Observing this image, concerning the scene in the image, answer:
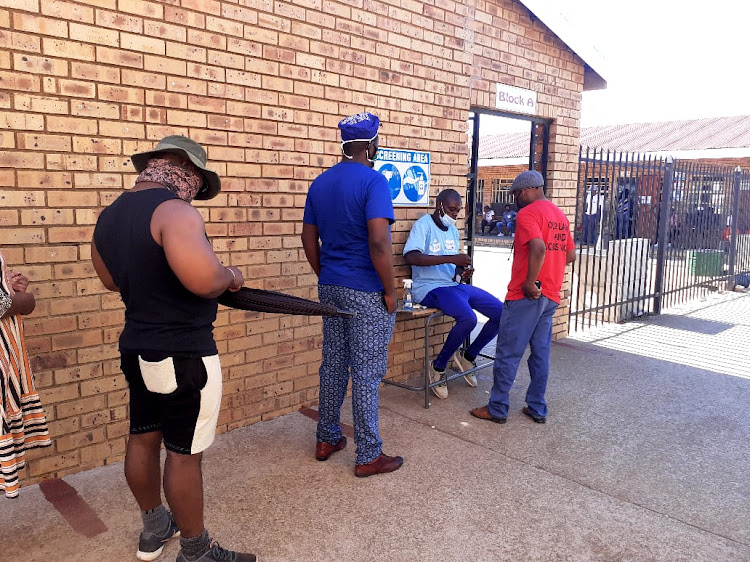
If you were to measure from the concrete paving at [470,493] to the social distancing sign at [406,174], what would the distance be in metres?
1.70

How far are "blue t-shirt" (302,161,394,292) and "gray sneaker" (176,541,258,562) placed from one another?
1.52 m

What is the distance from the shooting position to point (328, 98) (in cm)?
448

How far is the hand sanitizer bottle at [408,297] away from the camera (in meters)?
4.97

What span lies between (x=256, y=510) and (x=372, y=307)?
128 cm

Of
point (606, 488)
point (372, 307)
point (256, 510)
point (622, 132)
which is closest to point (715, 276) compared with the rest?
point (606, 488)

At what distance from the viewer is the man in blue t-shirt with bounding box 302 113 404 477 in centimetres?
337

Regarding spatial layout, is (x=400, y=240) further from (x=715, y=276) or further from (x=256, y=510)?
(x=715, y=276)

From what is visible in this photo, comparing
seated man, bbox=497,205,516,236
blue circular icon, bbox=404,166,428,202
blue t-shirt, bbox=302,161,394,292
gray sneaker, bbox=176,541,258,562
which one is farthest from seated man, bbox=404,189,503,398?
seated man, bbox=497,205,516,236

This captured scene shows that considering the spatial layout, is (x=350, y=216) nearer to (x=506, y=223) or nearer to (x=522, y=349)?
(x=522, y=349)

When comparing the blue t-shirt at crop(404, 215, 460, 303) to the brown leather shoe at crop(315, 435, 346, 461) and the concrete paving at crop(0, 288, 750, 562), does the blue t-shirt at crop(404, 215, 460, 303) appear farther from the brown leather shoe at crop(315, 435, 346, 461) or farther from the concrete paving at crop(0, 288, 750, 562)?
the brown leather shoe at crop(315, 435, 346, 461)

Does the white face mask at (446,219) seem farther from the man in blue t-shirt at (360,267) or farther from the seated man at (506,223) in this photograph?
the seated man at (506,223)

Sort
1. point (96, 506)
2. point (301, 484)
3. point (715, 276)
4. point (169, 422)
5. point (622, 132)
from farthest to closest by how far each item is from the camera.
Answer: point (622, 132), point (715, 276), point (301, 484), point (96, 506), point (169, 422)

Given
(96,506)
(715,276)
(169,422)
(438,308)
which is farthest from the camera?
(715,276)

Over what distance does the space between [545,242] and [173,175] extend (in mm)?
2739
